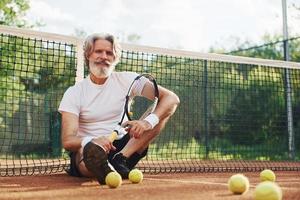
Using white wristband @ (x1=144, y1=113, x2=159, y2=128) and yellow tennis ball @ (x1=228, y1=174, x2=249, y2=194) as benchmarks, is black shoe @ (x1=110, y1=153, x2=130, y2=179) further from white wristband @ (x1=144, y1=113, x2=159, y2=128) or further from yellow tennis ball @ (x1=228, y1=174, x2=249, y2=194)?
yellow tennis ball @ (x1=228, y1=174, x2=249, y2=194)

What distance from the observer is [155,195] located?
9.39 feet

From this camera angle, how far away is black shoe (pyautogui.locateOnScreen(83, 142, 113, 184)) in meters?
3.01

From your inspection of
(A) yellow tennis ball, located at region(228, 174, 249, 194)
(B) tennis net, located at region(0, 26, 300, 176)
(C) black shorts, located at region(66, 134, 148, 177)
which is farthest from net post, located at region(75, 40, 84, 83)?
(B) tennis net, located at region(0, 26, 300, 176)

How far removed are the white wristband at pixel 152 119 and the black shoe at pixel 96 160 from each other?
0.54 meters

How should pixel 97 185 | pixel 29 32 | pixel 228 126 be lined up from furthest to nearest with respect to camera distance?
pixel 228 126
pixel 29 32
pixel 97 185

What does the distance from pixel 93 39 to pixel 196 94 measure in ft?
19.4

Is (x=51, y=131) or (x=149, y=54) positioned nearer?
(x=149, y=54)


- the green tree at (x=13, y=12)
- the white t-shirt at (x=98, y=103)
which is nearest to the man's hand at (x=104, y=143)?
the white t-shirt at (x=98, y=103)

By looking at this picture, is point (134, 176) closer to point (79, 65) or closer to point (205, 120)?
point (79, 65)

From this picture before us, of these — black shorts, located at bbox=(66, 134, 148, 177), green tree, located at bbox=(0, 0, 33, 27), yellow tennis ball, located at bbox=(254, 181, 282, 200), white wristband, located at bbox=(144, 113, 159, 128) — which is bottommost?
Answer: yellow tennis ball, located at bbox=(254, 181, 282, 200)

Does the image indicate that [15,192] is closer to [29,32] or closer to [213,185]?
[213,185]

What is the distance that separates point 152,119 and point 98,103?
48 cm

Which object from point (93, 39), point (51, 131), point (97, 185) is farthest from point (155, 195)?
point (51, 131)

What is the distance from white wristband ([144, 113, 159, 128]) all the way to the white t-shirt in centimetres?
26
